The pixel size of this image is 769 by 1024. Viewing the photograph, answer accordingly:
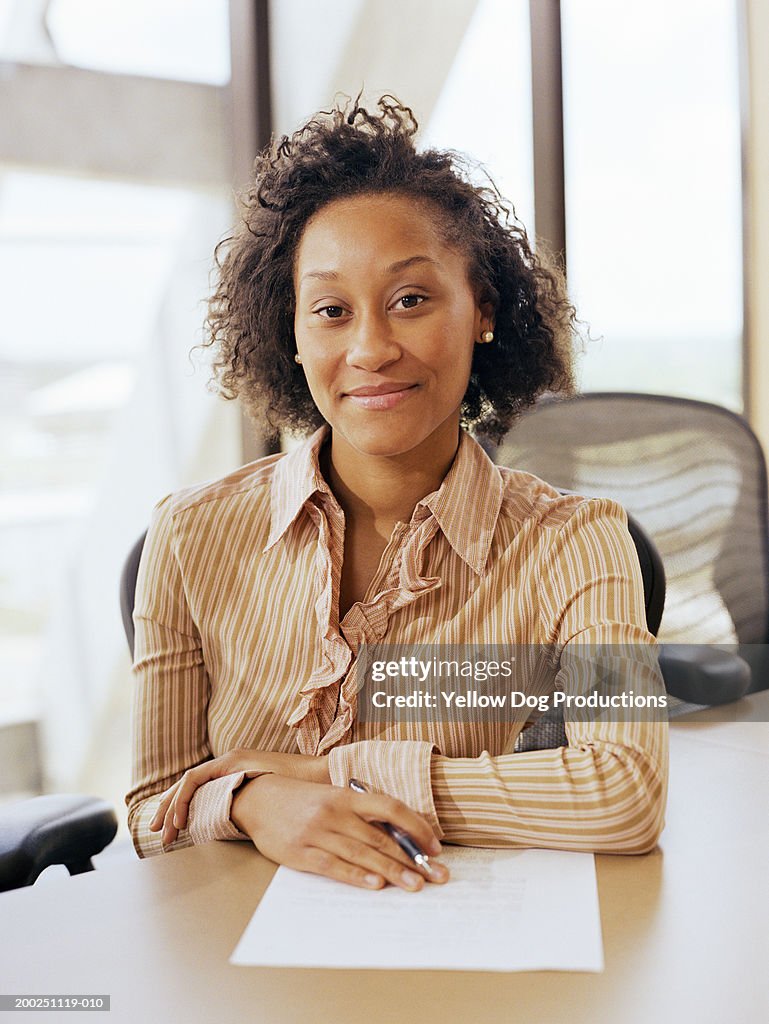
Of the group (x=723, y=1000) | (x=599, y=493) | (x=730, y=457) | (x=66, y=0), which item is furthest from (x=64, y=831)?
(x=66, y=0)

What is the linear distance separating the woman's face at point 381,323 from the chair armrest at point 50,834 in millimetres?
570

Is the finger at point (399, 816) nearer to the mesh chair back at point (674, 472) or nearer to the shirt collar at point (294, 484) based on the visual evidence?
the shirt collar at point (294, 484)

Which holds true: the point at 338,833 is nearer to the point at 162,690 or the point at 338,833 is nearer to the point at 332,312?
the point at 162,690

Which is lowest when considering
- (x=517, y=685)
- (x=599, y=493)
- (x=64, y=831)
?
(x=64, y=831)

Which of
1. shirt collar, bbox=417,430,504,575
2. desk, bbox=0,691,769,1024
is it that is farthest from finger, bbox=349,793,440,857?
shirt collar, bbox=417,430,504,575

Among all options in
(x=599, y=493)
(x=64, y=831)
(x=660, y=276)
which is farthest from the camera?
(x=660, y=276)

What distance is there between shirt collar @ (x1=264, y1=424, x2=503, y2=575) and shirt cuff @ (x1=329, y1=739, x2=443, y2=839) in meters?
0.27

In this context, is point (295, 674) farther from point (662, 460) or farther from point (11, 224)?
point (11, 224)

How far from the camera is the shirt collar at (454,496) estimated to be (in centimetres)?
130

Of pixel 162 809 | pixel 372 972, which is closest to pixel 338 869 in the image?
pixel 372 972

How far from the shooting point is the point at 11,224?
3109mm

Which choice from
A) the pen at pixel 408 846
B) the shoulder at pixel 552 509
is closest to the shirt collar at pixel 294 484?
the shoulder at pixel 552 509

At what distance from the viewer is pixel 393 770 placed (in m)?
1.09

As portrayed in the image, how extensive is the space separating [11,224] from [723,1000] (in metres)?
2.95
